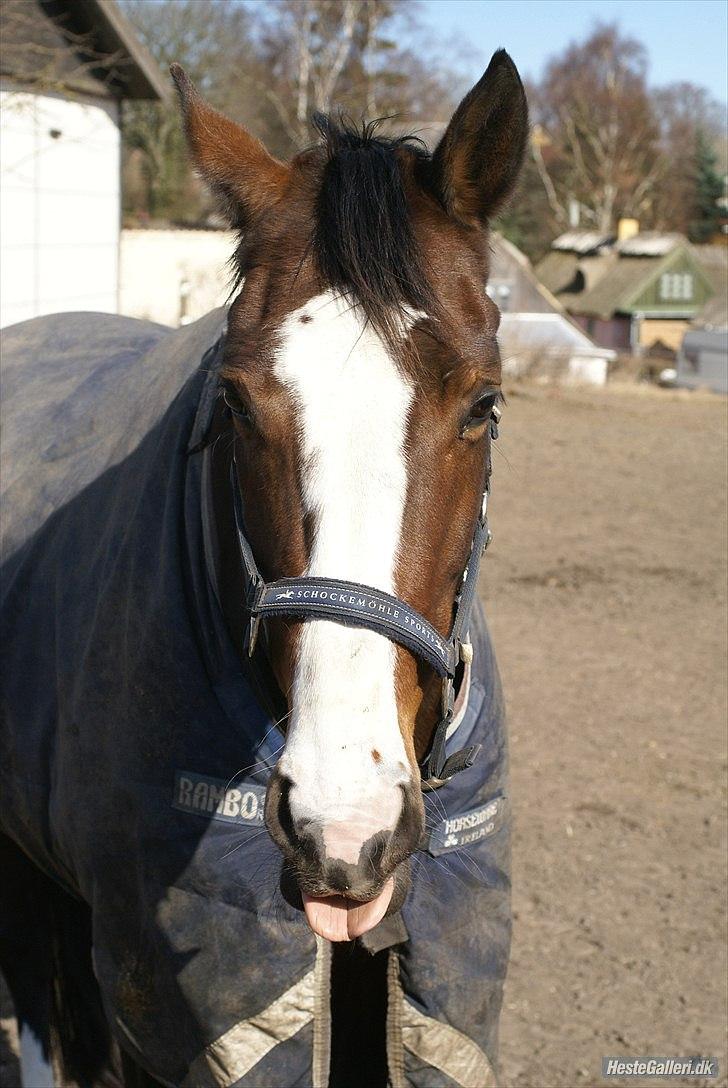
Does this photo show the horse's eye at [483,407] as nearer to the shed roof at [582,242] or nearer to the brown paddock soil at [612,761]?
the brown paddock soil at [612,761]

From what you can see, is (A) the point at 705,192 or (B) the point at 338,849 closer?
(B) the point at 338,849

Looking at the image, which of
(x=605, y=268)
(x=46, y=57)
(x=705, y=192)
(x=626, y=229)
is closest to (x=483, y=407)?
(x=46, y=57)

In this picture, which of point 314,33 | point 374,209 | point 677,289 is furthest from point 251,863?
point 677,289

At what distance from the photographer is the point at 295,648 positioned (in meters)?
1.55

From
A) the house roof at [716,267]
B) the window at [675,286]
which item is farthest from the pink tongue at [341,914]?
Answer: the house roof at [716,267]

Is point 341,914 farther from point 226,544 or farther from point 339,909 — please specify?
point 226,544

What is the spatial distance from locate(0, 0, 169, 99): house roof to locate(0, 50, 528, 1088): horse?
26.7 ft

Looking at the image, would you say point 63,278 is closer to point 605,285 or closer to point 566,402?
point 566,402

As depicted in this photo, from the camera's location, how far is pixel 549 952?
3.59 metres

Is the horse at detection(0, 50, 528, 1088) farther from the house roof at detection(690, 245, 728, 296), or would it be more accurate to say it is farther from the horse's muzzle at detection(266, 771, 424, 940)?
the house roof at detection(690, 245, 728, 296)

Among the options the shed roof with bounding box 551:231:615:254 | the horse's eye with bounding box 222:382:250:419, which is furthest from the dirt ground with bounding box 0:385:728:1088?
the shed roof with bounding box 551:231:615:254

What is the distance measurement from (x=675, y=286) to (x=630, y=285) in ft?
4.89

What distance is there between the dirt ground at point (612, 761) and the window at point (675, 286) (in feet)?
95.6

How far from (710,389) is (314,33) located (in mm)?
13075
